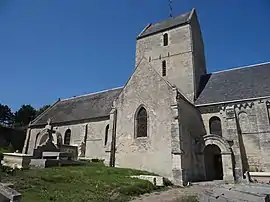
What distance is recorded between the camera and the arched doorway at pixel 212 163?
59.7 ft

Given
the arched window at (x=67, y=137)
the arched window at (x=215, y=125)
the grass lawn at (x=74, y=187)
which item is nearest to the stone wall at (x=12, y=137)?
the arched window at (x=67, y=137)

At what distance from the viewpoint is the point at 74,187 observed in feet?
31.4

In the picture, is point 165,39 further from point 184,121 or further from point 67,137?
point 67,137

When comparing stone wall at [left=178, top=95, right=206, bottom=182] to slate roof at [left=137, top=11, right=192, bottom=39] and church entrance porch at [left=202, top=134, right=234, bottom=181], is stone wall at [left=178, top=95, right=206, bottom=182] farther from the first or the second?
slate roof at [left=137, top=11, right=192, bottom=39]

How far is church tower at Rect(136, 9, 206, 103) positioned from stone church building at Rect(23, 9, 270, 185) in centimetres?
12

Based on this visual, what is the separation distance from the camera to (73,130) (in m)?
26.6

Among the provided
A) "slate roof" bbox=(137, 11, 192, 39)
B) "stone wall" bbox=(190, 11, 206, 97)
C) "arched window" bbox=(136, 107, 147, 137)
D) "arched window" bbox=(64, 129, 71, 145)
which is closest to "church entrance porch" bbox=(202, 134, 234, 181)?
"arched window" bbox=(136, 107, 147, 137)

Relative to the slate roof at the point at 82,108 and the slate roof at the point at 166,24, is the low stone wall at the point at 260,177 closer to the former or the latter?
the slate roof at the point at 82,108

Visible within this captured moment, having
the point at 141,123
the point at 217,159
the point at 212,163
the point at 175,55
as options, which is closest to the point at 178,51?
the point at 175,55

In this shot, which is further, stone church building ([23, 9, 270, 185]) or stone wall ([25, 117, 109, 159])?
stone wall ([25, 117, 109, 159])

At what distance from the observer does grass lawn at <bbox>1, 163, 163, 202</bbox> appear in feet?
26.5

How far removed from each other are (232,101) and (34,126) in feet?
83.1

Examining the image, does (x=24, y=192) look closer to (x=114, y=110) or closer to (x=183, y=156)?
(x=183, y=156)

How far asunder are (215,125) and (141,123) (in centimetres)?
700
